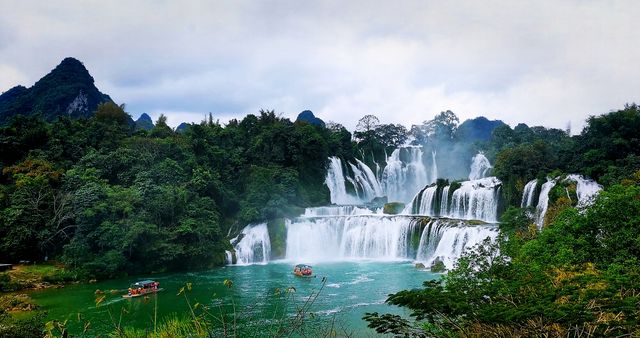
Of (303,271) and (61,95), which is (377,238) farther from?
(61,95)

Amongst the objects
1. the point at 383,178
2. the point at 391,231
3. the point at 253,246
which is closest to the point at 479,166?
the point at 383,178

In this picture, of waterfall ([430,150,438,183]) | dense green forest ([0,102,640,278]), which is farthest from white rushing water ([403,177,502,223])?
waterfall ([430,150,438,183])

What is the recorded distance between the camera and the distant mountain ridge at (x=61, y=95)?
50219mm

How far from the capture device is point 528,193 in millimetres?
22234

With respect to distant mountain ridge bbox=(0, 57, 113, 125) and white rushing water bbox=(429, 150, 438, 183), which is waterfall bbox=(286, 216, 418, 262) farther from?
distant mountain ridge bbox=(0, 57, 113, 125)

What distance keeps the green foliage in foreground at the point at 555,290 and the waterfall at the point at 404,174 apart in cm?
3060

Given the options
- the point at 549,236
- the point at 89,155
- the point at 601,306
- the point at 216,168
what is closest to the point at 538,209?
the point at 549,236

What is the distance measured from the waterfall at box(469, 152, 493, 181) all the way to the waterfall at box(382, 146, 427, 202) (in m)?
5.46

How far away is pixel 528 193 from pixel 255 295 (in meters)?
14.5

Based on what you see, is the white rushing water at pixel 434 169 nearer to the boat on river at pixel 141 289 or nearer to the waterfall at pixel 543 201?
the waterfall at pixel 543 201

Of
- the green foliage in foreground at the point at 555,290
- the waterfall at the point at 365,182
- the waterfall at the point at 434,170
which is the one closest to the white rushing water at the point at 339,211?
the waterfall at the point at 365,182

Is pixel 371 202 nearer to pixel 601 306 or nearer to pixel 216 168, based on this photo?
pixel 216 168

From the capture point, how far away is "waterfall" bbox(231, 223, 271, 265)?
83.8 ft

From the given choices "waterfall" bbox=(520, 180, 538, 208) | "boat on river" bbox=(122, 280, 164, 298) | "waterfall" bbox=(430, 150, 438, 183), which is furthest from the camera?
"waterfall" bbox=(430, 150, 438, 183)
